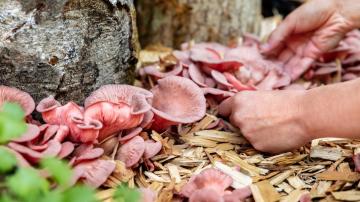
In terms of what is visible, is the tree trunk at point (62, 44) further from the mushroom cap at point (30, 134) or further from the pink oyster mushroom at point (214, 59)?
the pink oyster mushroom at point (214, 59)

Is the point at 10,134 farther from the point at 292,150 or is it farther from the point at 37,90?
the point at 292,150

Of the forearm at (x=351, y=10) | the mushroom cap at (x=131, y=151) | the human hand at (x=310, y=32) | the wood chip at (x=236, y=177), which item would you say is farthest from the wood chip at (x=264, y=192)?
the forearm at (x=351, y=10)

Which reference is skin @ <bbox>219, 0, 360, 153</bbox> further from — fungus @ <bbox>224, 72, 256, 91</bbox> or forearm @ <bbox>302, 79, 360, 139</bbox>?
fungus @ <bbox>224, 72, 256, 91</bbox>

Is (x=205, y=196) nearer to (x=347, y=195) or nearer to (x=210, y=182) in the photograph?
(x=210, y=182)

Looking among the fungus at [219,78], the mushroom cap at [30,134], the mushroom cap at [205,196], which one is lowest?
the mushroom cap at [205,196]

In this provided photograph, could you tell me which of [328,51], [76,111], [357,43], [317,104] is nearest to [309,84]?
[328,51]

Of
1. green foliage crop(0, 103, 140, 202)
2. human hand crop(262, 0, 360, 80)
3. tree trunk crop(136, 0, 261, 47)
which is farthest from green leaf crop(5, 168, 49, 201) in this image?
tree trunk crop(136, 0, 261, 47)

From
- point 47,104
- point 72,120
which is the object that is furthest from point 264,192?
point 47,104
